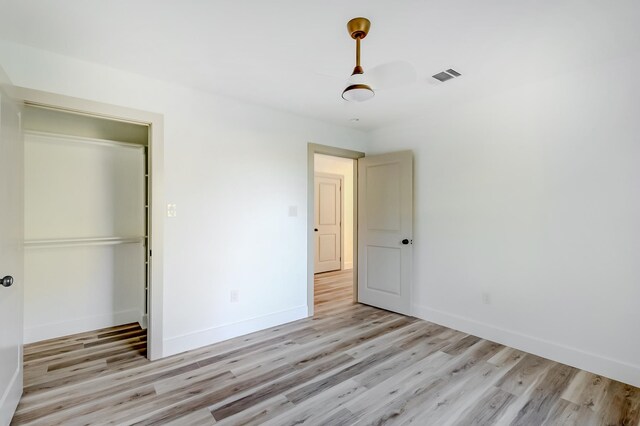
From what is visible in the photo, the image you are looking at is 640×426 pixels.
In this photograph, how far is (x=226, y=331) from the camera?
10.2 ft

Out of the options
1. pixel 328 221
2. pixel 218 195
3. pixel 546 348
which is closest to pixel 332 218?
pixel 328 221

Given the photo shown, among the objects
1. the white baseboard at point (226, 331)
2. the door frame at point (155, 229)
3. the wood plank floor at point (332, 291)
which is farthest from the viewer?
the wood plank floor at point (332, 291)

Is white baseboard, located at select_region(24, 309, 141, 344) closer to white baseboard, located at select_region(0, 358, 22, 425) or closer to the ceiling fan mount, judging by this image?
white baseboard, located at select_region(0, 358, 22, 425)

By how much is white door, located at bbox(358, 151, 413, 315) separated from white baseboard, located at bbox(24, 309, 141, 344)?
9.52 feet

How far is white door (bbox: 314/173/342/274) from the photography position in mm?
6408

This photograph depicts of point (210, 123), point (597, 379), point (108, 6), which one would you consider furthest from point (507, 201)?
point (108, 6)

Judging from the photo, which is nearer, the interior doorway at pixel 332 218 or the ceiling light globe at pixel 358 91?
the ceiling light globe at pixel 358 91

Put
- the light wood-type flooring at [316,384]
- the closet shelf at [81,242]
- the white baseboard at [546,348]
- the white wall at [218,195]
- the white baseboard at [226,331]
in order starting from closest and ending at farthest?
the light wood-type flooring at [316,384] < the white baseboard at [546,348] < the white wall at [218,195] < the white baseboard at [226,331] < the closet shelf at [81,242]

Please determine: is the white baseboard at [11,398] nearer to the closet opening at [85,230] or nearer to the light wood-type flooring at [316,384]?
the light wood-type flooring at [316,384]

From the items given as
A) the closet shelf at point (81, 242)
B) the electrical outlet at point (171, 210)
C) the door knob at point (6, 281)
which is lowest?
the door knob at point (6, 281)

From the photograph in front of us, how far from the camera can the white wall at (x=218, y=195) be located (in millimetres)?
2475

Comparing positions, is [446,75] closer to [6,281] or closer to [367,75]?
[367,75]

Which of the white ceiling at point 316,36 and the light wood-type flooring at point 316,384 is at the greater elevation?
the white ceiling at point 316,36

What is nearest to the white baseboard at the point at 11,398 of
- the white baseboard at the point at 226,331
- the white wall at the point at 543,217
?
the white baseboard at the point at 226,331
